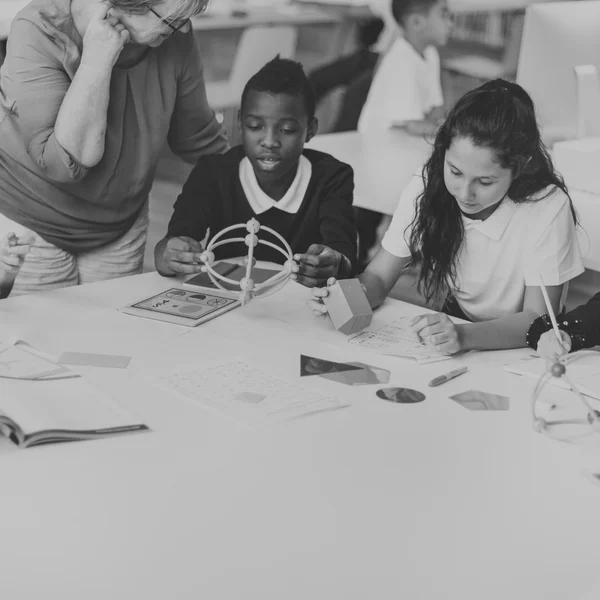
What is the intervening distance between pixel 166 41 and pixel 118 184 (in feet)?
1.07

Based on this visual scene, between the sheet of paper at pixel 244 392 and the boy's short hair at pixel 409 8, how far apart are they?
2.76 meters

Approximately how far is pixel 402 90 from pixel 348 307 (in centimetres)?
194

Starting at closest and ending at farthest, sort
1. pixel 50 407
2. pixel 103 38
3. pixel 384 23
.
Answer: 1. pixel 50 407
2. pixel 103 38
3. pixel 384 23

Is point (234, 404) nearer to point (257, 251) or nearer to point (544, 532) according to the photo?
point (544, 532)

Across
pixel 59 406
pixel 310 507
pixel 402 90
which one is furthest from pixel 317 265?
pixel 402 90

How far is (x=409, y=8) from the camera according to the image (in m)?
3.75

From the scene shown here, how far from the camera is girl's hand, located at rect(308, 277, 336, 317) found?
1.52m

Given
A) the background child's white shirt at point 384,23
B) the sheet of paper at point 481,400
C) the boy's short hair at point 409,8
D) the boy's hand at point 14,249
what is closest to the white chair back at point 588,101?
the sheet of paper at point 481,400

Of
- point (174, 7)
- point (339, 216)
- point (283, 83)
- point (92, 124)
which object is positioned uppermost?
point (174, 7)

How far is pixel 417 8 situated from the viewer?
3730 mm

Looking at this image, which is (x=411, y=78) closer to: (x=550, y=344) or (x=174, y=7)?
(x=174, y=7)

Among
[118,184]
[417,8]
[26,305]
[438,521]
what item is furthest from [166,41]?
[417,8]

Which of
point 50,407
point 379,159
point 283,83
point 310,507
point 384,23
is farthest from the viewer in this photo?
point 384,23

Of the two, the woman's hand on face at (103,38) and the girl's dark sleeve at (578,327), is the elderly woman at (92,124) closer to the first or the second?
the woman's hand on face at (103,38)
